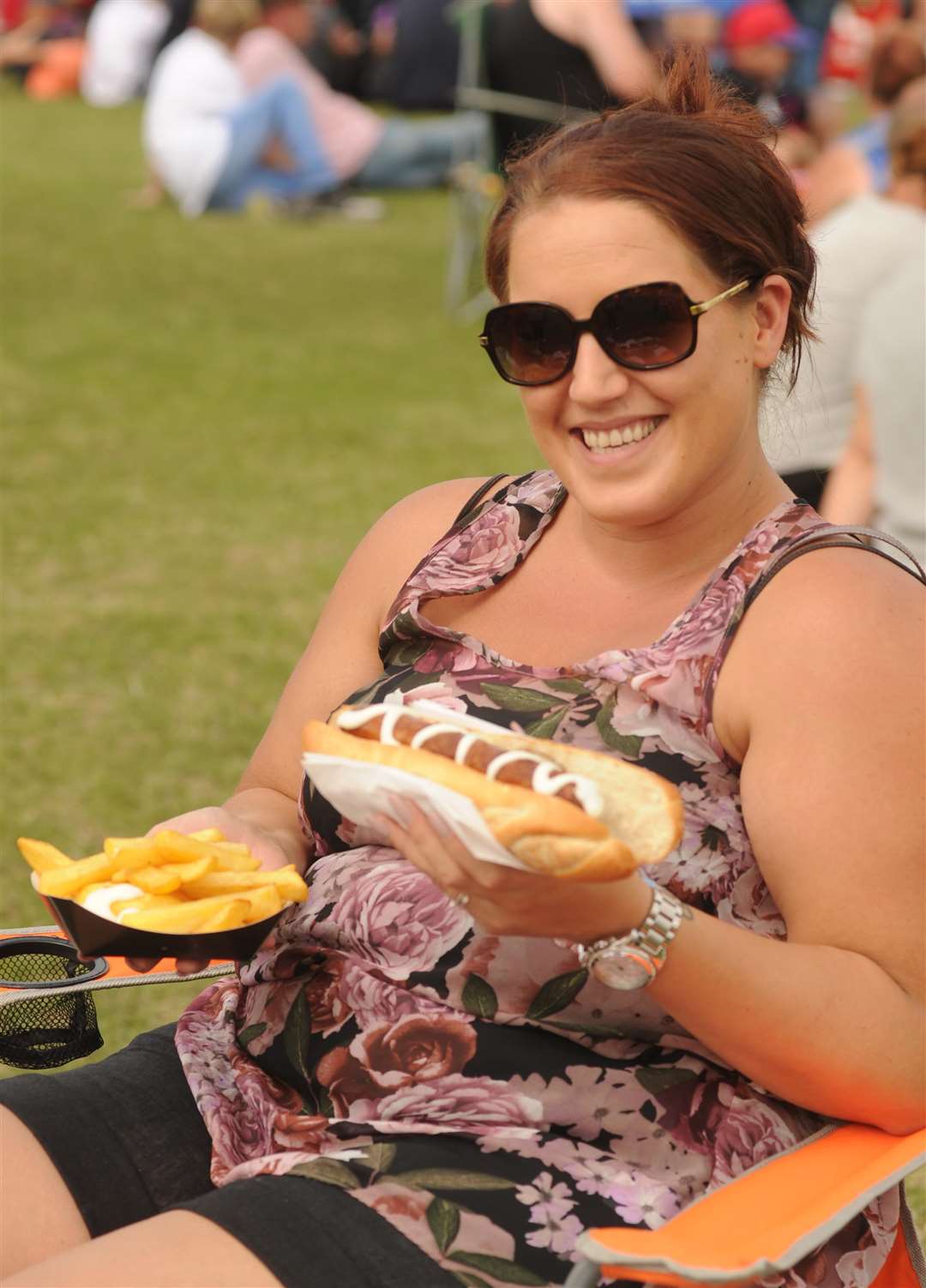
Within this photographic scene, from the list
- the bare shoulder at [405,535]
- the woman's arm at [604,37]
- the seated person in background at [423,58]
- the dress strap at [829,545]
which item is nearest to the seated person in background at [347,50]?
the seated person in background at [423,58]

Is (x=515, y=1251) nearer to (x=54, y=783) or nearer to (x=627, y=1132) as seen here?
(x=627, y=1132)

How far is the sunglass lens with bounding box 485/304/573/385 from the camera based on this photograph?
6.17ft

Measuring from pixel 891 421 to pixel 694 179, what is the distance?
2107mm

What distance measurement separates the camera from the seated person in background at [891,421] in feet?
12.3

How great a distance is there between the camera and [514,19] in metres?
Result: 8.29

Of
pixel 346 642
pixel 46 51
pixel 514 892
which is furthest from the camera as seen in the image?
pixel 46 51

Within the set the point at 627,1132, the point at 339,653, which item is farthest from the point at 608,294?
the point at 627,1132

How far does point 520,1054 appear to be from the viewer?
1.73 m

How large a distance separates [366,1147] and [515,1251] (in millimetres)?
188

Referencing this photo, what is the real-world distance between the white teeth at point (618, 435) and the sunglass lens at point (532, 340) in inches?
3.0

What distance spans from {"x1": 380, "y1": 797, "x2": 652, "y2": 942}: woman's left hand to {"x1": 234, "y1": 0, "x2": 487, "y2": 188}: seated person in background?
11.6 meters

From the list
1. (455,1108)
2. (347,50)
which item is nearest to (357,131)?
(347,50)

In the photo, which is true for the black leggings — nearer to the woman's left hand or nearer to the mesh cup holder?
the mesh cup holder

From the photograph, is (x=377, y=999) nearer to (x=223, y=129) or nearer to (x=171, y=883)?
(x=171, y=883)
